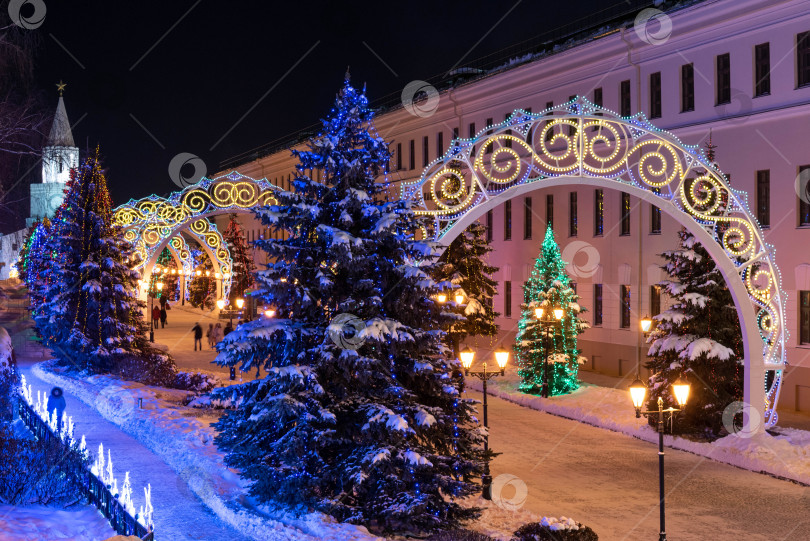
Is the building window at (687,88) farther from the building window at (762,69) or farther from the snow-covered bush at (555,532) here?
the snow-covered bush at (555,532)

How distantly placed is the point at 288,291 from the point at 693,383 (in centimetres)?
1185

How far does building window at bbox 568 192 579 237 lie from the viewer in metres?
34.8

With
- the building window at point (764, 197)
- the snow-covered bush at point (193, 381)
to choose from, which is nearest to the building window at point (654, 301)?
the building window at point (764, 197)

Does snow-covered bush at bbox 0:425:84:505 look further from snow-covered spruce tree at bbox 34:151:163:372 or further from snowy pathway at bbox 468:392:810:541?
snow-covered spruce tree at bbox 34:151:163:372

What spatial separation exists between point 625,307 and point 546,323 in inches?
288

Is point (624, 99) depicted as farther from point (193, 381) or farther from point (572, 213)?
point (193, 381)

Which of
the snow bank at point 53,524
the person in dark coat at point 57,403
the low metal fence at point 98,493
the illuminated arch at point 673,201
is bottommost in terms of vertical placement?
the snow bank at point 53,524

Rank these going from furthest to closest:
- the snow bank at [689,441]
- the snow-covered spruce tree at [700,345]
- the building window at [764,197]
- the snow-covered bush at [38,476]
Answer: the building window at [764,197], the snow-covered spruce tree at [700,345], the snow bank at [689,441], the snow-covered bush at [38,476]

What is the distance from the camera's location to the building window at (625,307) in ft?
104

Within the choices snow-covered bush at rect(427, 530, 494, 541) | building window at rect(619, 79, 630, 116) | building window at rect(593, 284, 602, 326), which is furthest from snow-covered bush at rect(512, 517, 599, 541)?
building window at rect(619, 79, 630, 116)

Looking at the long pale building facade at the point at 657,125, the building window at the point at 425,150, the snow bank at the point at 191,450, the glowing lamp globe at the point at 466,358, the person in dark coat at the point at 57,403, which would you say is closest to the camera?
the snow bank at the point at 191,450

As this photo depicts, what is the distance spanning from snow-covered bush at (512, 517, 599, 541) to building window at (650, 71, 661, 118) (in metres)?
21.5

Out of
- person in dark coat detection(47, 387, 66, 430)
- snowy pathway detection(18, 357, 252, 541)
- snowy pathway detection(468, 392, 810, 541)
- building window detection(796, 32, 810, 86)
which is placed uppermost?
building window detection(796, 32, 810, 86)

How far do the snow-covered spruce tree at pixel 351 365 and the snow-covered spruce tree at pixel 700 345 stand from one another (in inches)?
365
